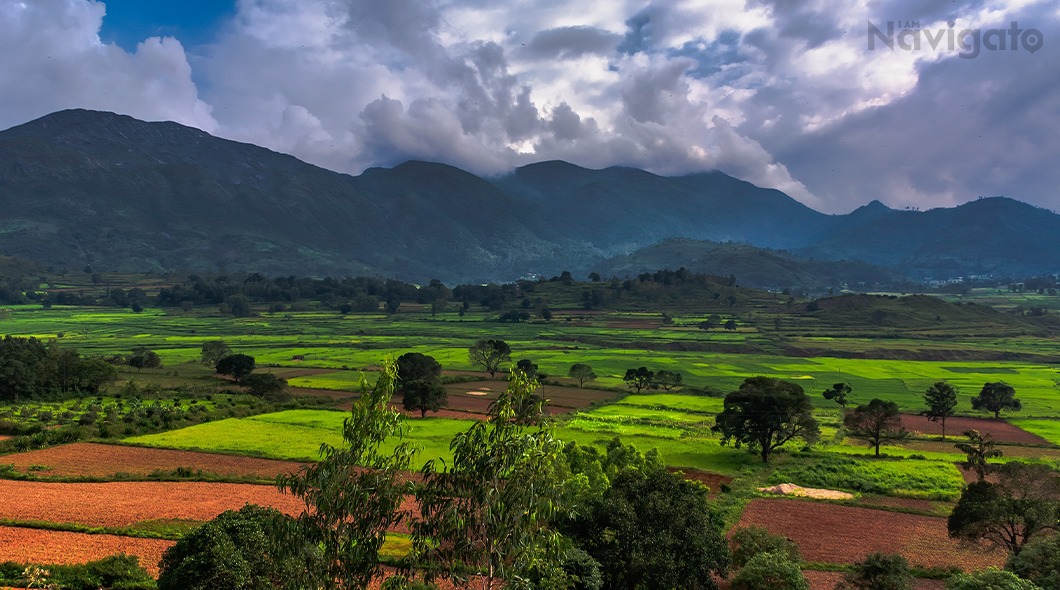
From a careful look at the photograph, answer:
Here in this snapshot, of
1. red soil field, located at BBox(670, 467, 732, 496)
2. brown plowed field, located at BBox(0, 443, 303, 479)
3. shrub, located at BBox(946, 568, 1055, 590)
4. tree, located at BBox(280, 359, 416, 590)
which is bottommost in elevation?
brown plowed field, located at BBox(0, 443, 303, 479)

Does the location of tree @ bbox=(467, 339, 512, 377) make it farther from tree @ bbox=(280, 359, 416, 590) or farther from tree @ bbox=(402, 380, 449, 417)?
tree @ bbox=(280, 359, 416, 590)

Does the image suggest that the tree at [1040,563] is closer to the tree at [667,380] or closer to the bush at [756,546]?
the bush at [756,546]

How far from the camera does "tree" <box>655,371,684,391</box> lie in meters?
103

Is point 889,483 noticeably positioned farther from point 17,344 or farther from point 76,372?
point 17,344

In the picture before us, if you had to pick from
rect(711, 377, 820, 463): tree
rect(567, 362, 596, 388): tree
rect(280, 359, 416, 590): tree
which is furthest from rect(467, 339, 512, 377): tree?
rect(280, 359, 416, 590): tree

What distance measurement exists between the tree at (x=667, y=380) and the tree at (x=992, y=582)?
3097 inches

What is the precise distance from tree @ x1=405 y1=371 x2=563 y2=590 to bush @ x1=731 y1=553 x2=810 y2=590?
19214 mm

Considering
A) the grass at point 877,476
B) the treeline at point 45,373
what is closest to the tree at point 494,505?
the grass at point 877,476

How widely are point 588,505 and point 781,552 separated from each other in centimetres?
1024

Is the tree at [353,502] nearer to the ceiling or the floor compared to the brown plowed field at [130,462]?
nearer to the ceiling

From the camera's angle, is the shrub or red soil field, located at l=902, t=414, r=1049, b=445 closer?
the shrub

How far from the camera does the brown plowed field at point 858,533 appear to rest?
3634 centimetres

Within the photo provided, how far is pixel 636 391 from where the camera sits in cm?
10206

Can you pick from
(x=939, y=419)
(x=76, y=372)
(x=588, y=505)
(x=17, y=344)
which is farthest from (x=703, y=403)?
(x=17, y=344)
